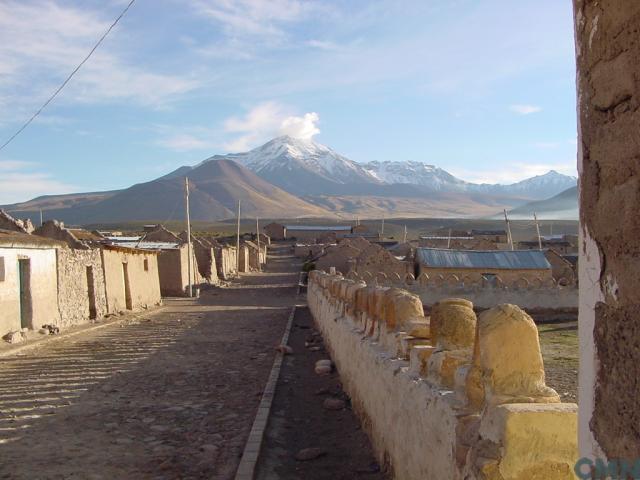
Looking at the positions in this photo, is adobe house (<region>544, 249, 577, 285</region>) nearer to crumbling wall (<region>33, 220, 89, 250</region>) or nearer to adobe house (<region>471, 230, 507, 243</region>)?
crumbling wall (<region>33, 220, 89, 250</region>)

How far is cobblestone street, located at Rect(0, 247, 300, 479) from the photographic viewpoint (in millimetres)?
6363

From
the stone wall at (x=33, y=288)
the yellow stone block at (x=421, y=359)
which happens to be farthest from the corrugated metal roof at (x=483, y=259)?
the yellow stone block at (x=421, y=359)

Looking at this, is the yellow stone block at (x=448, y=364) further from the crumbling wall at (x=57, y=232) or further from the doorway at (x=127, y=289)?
the crumbling wall at (x=57, y=232)

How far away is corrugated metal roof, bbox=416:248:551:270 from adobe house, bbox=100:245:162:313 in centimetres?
1034

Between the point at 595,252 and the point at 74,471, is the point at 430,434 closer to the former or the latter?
the point at 595,252

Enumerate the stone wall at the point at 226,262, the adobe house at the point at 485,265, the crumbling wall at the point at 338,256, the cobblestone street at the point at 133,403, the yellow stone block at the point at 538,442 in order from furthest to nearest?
the stone wall at the point at 226,262
the crumbling wall at the point at 338,256
the adobe house at the point at 485,265
the cobblestone street at the point at 133,403
the yellow stone block at the point at 538,442

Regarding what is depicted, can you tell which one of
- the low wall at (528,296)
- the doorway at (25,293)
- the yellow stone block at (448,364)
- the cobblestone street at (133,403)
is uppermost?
the yellow stone block at (448,364)

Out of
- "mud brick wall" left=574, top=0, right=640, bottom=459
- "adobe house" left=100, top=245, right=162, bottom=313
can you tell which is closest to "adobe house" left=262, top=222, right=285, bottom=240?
"adobe house" left=100, top=245, right=162, bottom=313

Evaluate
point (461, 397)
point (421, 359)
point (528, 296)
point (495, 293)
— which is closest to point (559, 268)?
point (528, 296)

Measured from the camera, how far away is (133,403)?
8688 mm

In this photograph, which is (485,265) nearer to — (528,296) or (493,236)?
(528,296)

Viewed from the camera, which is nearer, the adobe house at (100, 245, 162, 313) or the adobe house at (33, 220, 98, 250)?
the adobe house at (100, 245, 162, 313)

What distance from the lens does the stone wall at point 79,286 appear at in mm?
17109

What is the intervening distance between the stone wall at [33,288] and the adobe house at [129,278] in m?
3.38
